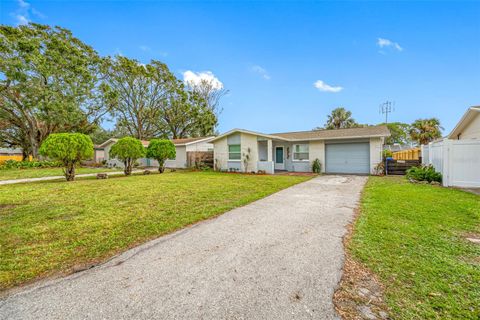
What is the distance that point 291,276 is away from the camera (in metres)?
2.48

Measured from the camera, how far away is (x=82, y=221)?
14.9 feet

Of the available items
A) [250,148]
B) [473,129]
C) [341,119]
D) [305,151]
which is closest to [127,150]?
[250,148]

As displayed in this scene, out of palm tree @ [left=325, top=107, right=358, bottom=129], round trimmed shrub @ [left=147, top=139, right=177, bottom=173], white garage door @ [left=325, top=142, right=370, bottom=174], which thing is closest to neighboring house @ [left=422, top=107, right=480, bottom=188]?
white garage door @ [left=325, top=142, right=370, bottom=174]

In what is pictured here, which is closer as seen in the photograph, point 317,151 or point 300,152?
point 317,151

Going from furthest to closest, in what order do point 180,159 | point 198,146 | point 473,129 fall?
point 198,146 < point 180,159 < point 473,129

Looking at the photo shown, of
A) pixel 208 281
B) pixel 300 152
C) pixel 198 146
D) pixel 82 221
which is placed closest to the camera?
pixel 208 281

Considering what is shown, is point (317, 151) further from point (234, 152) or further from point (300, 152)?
point (234, 152)

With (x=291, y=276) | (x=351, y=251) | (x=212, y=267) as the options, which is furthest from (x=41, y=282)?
(x=351, y=251)

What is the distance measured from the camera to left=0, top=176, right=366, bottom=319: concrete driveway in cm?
193

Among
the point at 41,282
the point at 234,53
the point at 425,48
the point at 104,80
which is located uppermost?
the point at 104,80

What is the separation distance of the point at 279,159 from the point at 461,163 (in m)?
10.7

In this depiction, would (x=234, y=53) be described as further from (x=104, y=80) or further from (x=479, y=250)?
(x=104, y=80)

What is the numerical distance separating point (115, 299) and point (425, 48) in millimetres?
17077

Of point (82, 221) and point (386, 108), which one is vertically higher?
point (386, 108)
